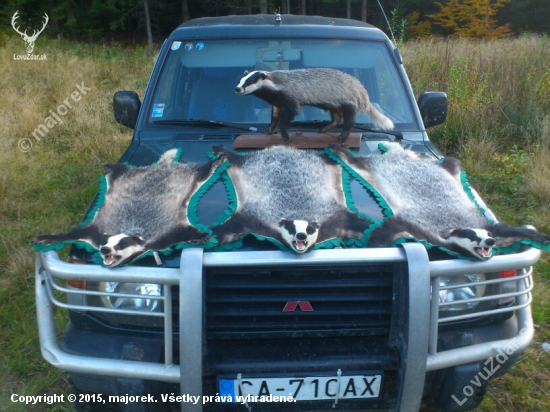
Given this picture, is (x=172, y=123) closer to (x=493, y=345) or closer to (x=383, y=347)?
(x=383, y=347)

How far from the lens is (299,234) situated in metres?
1.87

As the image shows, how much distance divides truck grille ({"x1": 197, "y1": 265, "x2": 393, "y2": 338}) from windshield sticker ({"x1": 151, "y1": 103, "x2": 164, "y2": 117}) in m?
1.71

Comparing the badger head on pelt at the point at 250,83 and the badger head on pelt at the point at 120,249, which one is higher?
the badger head on pelt at the point at 250,83

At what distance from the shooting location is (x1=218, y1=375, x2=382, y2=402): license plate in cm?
187

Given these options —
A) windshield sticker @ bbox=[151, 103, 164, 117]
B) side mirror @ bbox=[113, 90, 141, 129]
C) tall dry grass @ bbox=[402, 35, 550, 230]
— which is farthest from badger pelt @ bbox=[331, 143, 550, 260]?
tall dry grass @ bbox=[402, 35, 550, 230]

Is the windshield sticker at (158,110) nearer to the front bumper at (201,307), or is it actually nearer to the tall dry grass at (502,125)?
the front bumper at (201,307)

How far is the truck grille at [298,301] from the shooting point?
1.94 metres

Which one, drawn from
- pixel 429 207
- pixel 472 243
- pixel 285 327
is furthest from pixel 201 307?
pixel 429 207

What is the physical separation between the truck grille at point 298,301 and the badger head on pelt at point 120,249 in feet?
0.97

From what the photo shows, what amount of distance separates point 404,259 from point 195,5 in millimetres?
25468

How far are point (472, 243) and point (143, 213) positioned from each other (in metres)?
1.41

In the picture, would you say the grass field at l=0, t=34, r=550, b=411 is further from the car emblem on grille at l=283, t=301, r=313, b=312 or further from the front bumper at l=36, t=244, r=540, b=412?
the car emblem on grille at l=283, t=301, r=313, b=312

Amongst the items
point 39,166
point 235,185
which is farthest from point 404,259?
point 39,166
